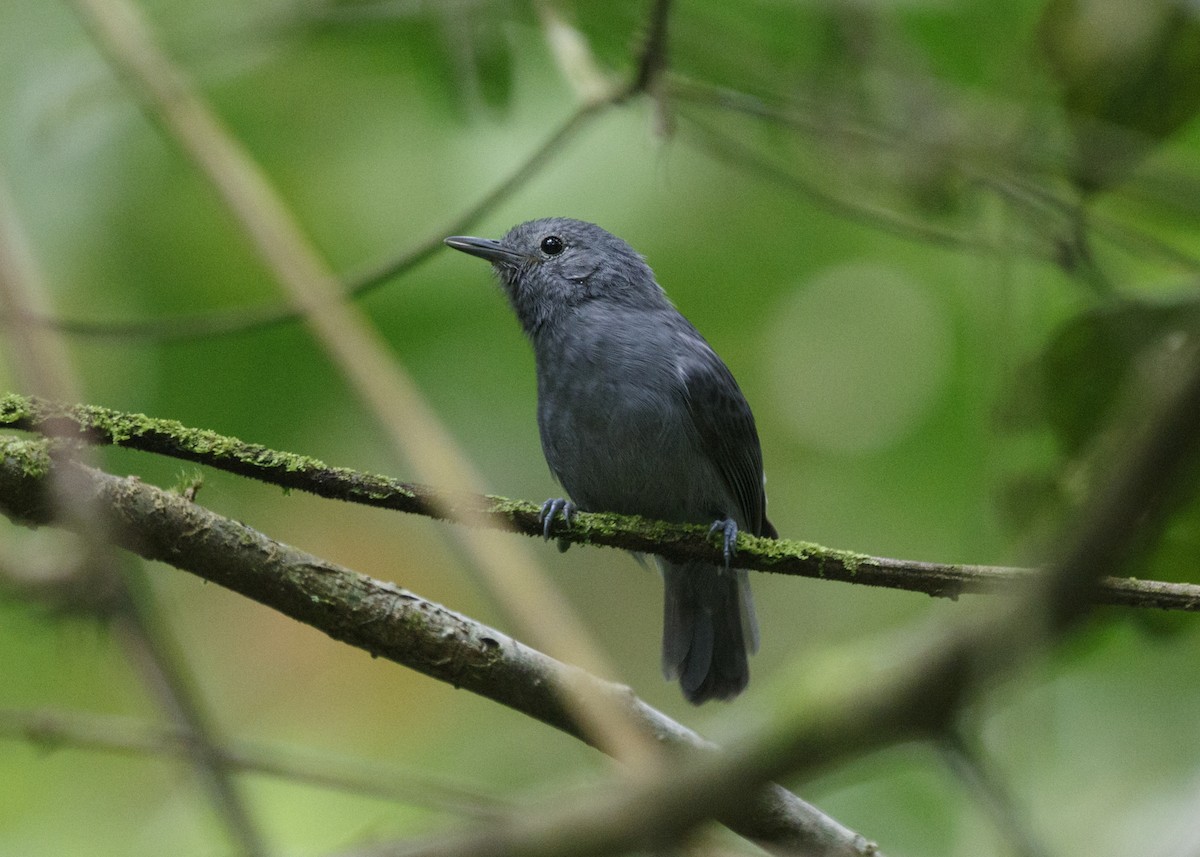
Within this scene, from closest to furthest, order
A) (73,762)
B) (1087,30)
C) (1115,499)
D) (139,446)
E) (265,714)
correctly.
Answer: (1115,499), (139,446), (1087,30), (73,762), (265,714)

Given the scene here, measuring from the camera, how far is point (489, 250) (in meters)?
5.61

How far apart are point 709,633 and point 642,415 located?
1148 millimetres

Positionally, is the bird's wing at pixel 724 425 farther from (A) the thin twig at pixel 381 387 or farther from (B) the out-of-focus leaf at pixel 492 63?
(A) the thin twig at pixel 381 387

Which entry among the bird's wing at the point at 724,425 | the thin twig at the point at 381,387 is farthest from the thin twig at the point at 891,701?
the bird's wing at the point at 724,425

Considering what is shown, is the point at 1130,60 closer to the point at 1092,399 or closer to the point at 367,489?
the point at 1092,399

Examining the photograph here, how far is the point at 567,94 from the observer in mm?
6906

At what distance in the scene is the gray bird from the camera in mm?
4895

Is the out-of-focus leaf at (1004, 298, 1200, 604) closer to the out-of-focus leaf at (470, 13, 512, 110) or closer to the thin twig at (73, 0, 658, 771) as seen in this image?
the thin twig at (73, 0, 658, 771)

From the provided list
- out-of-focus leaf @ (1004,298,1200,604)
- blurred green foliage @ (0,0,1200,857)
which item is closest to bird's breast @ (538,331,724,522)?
blurred green foliage @ (0,0,1200,857)

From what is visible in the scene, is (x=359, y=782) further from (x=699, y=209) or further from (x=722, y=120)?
(x=699, y=209)

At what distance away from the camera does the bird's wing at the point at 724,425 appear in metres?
4.98

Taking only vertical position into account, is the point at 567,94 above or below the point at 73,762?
above

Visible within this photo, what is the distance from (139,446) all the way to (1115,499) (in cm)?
261

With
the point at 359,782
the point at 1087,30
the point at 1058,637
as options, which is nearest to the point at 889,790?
the point at 1087,30
